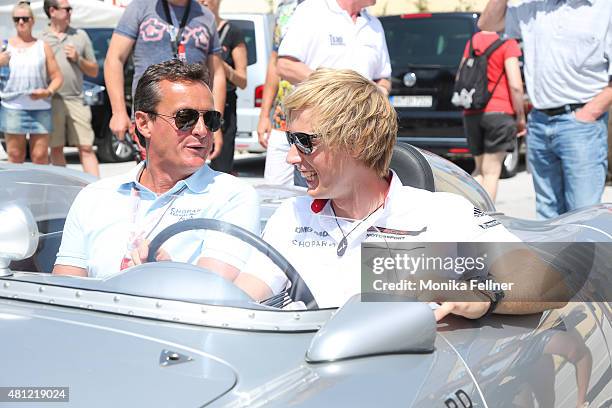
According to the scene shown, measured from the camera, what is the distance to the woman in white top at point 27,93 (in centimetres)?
780

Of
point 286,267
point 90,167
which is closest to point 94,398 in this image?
point 286,267

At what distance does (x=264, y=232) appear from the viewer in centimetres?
283

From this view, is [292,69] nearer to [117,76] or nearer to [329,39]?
[329,39]

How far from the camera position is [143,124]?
3008 millimetres

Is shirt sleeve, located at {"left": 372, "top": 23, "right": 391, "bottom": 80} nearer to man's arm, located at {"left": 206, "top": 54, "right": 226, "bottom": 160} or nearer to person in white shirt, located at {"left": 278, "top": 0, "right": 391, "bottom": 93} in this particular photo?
person in white shirt, located at {"left": 278, "top": 0, "right": 391, "bottom": 93}

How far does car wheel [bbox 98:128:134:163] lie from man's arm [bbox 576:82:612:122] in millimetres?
7683

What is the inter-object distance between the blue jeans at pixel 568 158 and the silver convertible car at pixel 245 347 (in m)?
2.36

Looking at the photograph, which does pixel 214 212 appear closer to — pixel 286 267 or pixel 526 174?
pixel 286 267

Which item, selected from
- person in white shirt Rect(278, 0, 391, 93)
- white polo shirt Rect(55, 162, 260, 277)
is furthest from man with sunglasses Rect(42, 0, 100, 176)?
white polo shirt Rect(55, 162, 260, 277)

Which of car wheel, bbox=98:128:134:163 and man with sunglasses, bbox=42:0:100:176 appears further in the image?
car wheel, bbox=98:128:134:163

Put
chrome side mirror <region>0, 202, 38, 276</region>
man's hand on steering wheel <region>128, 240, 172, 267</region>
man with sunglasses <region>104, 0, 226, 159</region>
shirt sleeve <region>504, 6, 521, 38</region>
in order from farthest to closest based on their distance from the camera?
man with sunglasses <region>104, 0, 226, 159</region>, shirt sleeve <region>504, 6, 521, 38</region>, man's hand on steering wheel <region>128, 240, 172, 267</region>, chrome side mirror <region>0, 202, 38, 276</region>

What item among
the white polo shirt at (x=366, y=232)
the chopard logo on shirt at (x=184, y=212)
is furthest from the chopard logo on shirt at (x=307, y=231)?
the chopard logo on shirt at (x=184, y=212)

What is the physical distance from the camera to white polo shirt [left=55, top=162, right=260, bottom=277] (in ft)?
8.99

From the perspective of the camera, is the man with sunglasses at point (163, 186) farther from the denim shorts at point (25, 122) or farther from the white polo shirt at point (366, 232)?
the denim shorts at point (25, 122)
